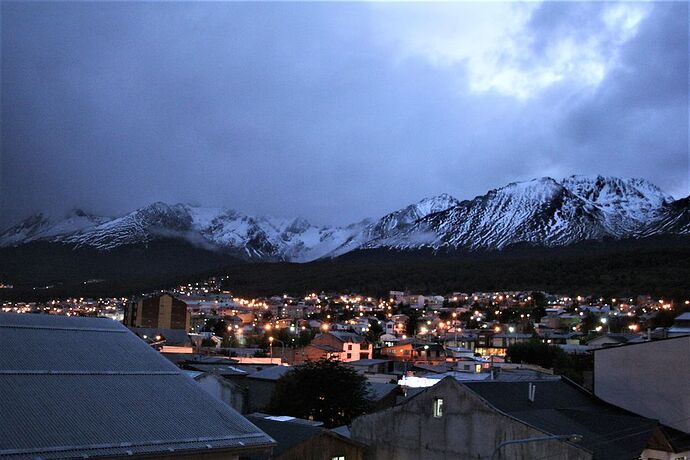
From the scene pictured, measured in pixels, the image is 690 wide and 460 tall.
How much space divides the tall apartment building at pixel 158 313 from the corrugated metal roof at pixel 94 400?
82.3 meters

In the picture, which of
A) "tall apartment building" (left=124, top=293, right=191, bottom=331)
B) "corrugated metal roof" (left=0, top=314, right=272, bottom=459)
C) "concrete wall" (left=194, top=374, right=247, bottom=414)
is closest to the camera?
"corrugated metal roof" (left=0, top=314, right=272, bottom=459)

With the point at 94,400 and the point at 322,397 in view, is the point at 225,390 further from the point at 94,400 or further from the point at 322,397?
the point at 94,400

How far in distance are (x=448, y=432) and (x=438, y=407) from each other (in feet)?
2.83

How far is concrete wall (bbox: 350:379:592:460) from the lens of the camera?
1852 cm

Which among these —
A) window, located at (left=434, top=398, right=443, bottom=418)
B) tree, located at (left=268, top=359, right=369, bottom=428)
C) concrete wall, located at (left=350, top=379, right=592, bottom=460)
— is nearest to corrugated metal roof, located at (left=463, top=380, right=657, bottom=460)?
concrete wall, located at (left=350, top=379, right=592, bottom=460)

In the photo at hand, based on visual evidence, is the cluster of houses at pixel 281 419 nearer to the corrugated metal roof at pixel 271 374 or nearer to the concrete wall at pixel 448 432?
the concrete wall at pixel 448 432

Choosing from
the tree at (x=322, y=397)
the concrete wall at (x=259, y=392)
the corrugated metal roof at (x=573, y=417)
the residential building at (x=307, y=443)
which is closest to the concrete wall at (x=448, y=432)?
the corrugated metal roof at (x=573, y=417)

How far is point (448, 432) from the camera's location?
20.6 metres

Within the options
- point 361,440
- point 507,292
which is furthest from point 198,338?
point 507,292

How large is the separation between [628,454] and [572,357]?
128 feet

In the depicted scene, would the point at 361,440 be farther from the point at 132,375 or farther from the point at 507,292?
the point at 507,292

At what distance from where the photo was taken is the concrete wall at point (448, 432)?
1852cm

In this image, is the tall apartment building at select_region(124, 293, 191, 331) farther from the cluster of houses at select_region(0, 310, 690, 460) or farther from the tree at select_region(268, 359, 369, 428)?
the tree at select_region(268, 359, 369, 428)

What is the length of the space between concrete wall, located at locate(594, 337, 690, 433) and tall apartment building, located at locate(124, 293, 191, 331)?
255ft
